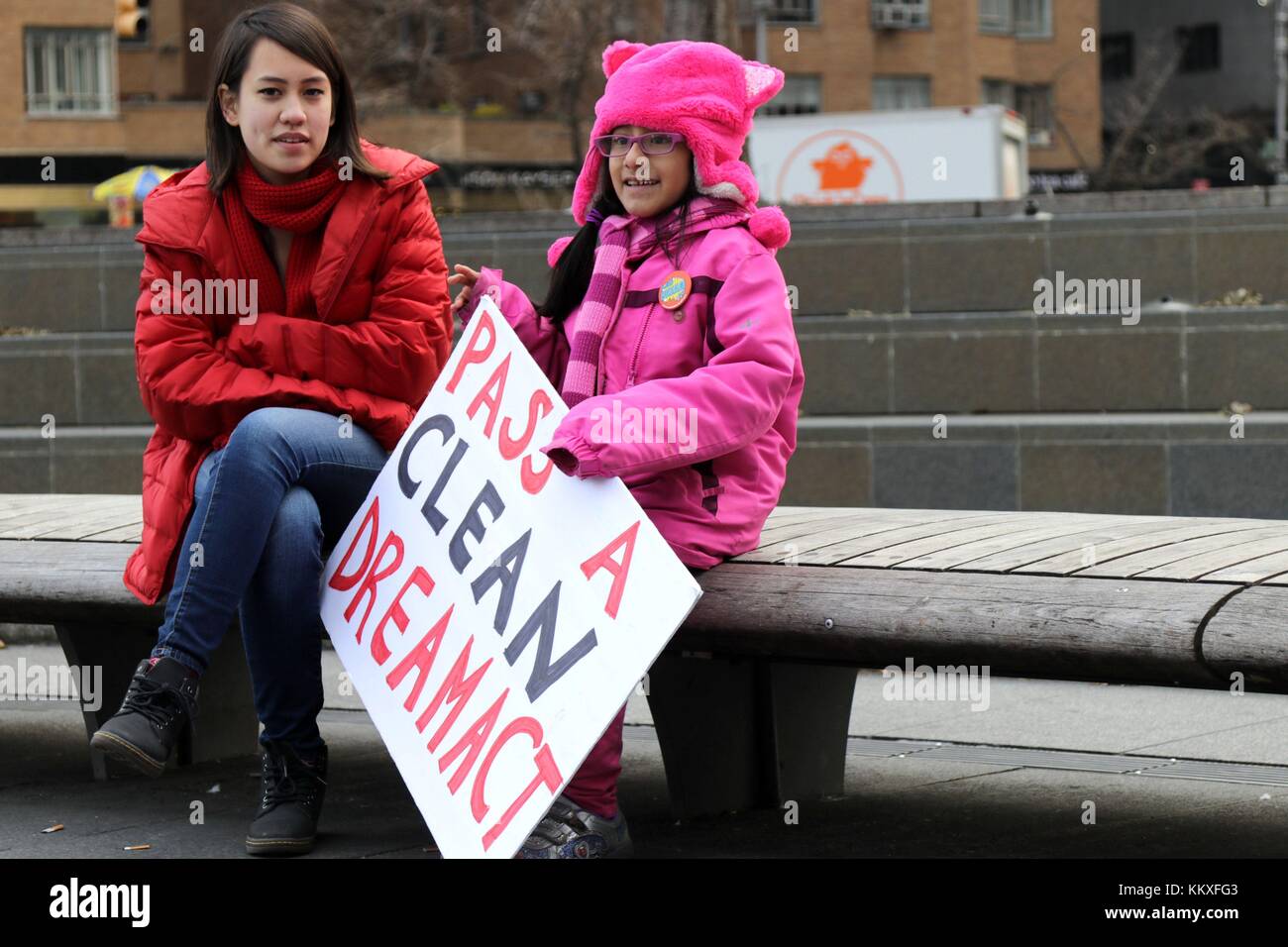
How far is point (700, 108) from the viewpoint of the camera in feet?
13.4

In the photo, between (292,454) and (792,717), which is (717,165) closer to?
(292,454)

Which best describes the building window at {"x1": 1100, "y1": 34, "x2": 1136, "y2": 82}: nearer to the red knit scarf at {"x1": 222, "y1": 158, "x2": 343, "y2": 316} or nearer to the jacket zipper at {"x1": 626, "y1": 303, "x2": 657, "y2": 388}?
the red knit scarf at {"x1": 222, "y1": 158, "x2": 343, "y2": 316}

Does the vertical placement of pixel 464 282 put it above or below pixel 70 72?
below

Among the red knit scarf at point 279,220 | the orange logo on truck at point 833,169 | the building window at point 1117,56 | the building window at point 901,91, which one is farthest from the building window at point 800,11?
the red knit scarf at point 279,220

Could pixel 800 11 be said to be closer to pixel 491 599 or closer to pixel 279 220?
pixel 279 220

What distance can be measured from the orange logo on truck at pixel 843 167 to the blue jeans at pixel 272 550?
20.7 metres

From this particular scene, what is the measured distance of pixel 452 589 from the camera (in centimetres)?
399

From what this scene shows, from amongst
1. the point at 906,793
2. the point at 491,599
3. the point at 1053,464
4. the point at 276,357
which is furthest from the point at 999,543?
the point at 1053,464

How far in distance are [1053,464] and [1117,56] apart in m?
52.4

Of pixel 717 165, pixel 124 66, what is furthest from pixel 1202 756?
pixel 124 66

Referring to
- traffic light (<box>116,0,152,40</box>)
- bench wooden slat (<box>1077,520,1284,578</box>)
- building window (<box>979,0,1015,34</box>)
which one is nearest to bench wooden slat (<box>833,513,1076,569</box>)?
bench wooden slat (<box>1077,520,1284,578</box>)
